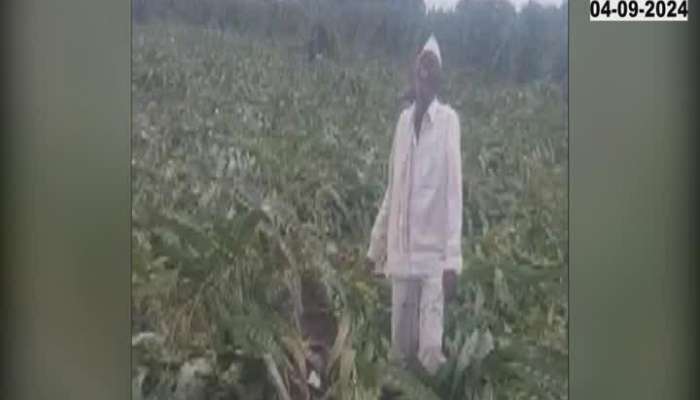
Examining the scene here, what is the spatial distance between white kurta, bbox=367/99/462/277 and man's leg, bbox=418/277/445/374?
2 centimetres

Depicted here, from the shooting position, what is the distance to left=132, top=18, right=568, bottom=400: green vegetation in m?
1.33

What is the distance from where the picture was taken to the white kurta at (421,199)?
133 centimetres

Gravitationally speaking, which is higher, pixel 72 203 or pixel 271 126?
pixel 271 126

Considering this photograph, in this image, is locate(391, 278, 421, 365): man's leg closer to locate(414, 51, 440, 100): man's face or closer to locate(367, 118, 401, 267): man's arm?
locate(367, 118, 401, 267): man's arm

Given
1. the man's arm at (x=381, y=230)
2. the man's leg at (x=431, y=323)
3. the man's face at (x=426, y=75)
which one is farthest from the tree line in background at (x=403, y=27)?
the man's leg at (x=431, y=323)

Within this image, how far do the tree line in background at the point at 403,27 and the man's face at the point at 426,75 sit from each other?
2 cm

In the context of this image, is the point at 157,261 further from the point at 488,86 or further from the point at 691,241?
the point at 691,241

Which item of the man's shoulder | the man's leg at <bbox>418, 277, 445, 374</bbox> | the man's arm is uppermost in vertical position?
the man's shoulder

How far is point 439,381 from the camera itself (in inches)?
52.7

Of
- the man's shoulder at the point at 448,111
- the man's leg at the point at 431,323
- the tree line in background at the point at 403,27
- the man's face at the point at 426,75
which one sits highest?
the tree line in background at the point at 403,27

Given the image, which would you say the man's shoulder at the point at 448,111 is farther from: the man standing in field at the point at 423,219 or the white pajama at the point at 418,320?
the white pajama at the point at 418,320

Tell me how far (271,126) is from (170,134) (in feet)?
0.53

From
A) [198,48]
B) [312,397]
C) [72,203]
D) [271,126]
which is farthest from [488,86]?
[72,203]

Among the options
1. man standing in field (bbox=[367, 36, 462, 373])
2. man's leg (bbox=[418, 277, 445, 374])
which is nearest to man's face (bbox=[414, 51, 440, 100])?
man standing in field (bbox=[367, 36, 462, 373])
